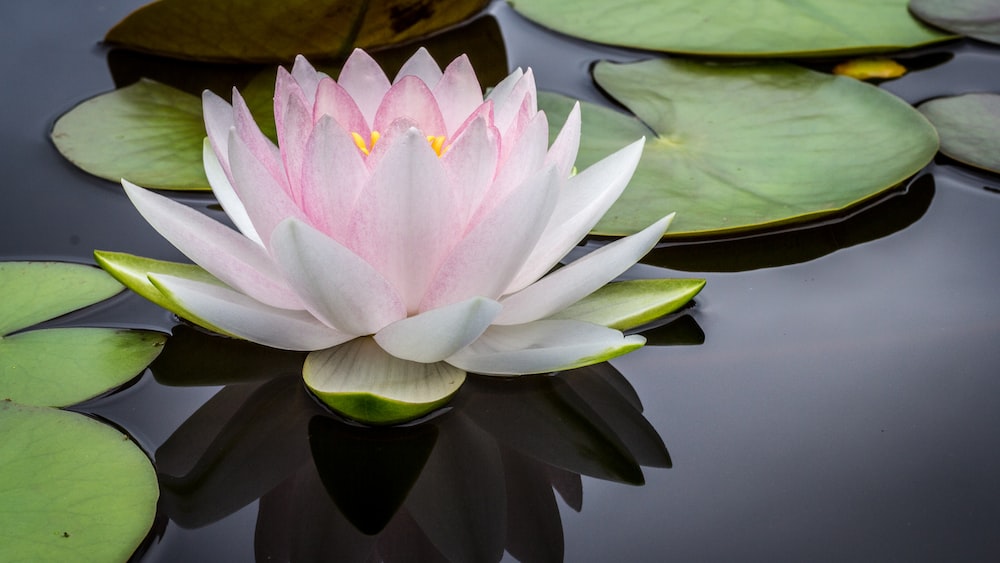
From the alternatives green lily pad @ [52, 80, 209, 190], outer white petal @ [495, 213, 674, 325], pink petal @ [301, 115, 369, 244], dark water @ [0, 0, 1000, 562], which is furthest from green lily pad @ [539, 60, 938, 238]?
green lily pad @ [52, 80, 209, 190]

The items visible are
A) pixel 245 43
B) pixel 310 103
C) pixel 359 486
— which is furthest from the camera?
pixel 245 43

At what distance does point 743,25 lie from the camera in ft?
7.25

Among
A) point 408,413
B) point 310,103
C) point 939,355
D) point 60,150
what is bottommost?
point 939,355

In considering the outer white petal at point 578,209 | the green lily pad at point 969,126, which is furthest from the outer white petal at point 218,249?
the green lily pad at point 969,126

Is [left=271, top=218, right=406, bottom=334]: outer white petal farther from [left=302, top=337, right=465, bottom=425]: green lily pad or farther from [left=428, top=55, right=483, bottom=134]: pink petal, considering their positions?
[left=428, top=55, right=483, bottom=134]: pink petal

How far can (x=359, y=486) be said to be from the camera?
3.66ft

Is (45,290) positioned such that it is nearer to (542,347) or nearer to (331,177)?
(331,177)

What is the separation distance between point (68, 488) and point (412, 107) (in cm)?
65

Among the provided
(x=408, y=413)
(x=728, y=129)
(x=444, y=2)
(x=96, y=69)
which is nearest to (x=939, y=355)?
(x=728, y=129)

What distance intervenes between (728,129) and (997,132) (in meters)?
0.58

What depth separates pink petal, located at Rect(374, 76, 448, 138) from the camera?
1219 millimetres

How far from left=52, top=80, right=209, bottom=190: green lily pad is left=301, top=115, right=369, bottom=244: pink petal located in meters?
0.64

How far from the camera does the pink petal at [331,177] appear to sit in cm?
105

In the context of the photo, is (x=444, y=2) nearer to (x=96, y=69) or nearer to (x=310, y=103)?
(x=96, y=69)
